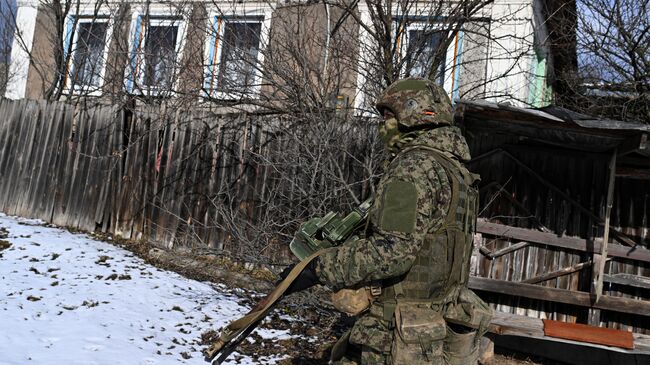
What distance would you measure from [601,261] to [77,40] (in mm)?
9622

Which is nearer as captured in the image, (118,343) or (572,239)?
(118,343)

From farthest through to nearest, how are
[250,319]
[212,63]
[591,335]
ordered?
[212,63]
[591,335]
[250,319]

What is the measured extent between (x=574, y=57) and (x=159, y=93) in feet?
25.5

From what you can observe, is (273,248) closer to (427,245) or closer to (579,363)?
(579,363)

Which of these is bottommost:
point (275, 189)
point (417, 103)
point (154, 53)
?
point (275, 189)

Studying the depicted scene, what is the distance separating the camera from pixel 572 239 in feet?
19.6

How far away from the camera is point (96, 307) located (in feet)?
17.6

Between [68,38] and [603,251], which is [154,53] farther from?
[603,251]

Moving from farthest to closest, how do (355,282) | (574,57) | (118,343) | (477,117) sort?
(574,57), (477,117), (118,343), (355,282)

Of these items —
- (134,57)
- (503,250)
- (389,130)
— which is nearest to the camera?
(389,130)

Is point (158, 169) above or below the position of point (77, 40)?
below

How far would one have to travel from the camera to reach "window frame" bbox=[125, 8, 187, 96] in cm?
890

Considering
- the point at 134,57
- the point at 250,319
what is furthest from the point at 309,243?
the point at 134,57

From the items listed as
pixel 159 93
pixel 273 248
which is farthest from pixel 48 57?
pixel 273 248
